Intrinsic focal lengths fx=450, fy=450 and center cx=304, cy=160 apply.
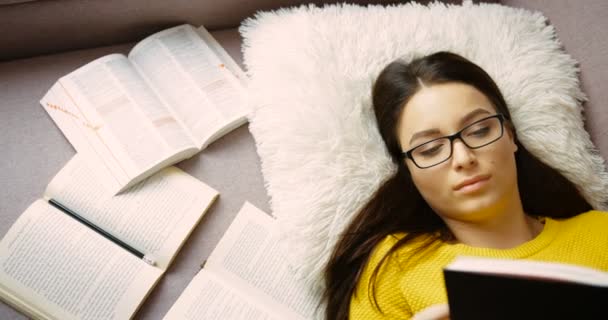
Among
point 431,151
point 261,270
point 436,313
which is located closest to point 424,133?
point 431,151

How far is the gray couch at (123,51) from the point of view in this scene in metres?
1.07

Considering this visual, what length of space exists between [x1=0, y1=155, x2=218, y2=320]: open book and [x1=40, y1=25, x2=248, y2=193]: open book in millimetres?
60

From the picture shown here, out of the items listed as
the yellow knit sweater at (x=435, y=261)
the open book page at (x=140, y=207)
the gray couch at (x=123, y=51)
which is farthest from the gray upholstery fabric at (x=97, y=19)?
the yellow knit sweater at (x=435, y=261)

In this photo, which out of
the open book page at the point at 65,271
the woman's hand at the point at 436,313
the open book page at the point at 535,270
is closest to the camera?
the open book page at the point at 535,270

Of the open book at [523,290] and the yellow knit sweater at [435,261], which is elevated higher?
the open book at [523,290]

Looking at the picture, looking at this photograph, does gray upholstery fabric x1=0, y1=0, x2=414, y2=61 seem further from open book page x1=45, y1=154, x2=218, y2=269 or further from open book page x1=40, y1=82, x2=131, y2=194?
open book page x1=45, y1=154, x2=218, y2=269

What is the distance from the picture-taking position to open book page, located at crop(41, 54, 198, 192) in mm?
1104

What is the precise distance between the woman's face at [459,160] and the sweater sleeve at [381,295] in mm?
169

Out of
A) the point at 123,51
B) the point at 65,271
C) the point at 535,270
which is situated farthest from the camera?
the point at 123,51

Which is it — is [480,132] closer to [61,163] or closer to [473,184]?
[473,184]

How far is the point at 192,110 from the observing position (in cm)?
118

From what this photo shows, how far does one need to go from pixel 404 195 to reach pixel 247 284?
429 mm

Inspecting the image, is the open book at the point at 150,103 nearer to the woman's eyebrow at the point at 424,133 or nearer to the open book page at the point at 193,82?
the open book page at the point at 193,82

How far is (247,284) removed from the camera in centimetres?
108
